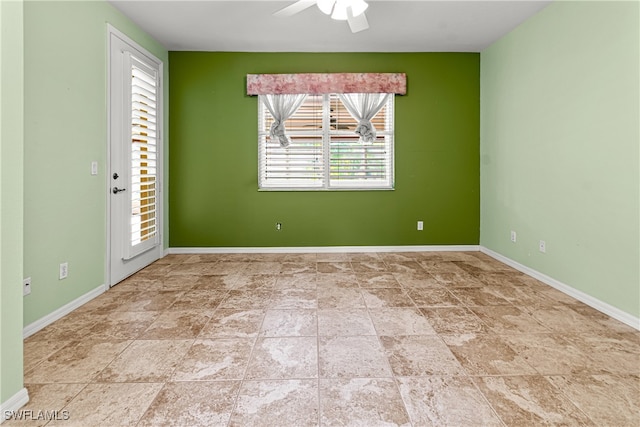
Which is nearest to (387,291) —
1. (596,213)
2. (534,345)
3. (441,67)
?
(534,345)

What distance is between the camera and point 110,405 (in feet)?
5.11

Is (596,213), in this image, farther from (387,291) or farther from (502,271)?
(387,291)

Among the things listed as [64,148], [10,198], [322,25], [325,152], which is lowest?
[10,198]

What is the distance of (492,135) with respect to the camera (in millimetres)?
4379

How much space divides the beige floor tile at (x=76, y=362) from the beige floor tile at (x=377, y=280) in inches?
80.4

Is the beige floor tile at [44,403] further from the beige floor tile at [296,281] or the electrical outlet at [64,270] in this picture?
the beige floor tile at [296,281]

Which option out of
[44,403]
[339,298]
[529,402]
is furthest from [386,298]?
[44,403]

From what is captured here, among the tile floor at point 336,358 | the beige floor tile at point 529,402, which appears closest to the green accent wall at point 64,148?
the tile floor at point 336,358

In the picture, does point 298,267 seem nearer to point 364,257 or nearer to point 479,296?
point 364,257

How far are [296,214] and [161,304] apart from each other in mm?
2233

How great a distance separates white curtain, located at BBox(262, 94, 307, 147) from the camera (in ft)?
14.9

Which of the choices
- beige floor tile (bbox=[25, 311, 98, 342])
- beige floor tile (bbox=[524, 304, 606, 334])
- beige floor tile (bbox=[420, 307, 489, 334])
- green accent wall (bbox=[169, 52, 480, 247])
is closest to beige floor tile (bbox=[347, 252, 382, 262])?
green accent wall (bbox=[169, 52, 480, 247])

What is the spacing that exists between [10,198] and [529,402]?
2.42m

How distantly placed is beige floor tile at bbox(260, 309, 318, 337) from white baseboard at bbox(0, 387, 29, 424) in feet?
3.88
